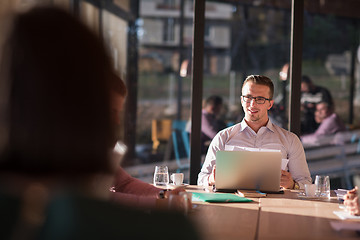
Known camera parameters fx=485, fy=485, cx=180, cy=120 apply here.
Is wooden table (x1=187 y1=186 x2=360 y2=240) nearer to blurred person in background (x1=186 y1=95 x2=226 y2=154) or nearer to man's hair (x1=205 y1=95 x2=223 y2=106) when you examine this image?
blurred person in background (x1=186 y1=95 x2=226 y2=154)

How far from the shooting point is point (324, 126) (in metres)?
6.97

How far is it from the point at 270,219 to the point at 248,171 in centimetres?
70

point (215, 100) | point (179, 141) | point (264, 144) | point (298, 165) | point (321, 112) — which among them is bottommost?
point (179, 141)

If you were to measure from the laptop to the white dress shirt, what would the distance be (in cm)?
60

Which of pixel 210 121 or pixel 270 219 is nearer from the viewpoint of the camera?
pixel 270 219

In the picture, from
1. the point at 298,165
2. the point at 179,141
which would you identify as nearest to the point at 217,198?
the point at 298,165

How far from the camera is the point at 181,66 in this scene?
246 inches

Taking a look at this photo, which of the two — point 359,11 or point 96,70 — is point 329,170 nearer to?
point 359,11

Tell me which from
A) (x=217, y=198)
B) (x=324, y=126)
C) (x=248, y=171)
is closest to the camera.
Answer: (x=217, y=198)

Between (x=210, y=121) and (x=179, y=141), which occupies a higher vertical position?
(x=210, y=121)

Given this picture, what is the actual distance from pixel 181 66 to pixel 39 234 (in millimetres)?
5371

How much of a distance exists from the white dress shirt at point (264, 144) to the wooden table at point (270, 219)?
2.30ft

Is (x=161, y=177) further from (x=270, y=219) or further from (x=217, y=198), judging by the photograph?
(x=270, y=219)

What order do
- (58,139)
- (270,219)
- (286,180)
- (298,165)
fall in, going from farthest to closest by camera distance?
(298,165)
(286,180)
(270,219)
(58,139)
